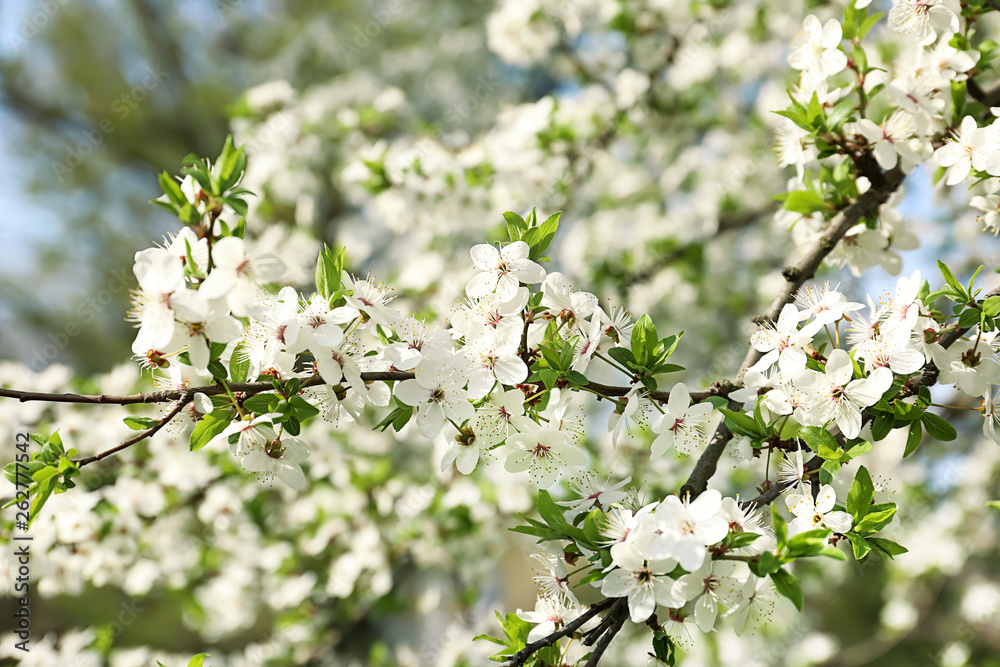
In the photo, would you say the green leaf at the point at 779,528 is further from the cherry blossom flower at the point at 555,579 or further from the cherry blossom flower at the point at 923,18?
the cherry blossom flower at the point at 923,18

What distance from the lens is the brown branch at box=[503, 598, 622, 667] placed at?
0.96 meters

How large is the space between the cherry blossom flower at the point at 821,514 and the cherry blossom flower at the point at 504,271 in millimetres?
527

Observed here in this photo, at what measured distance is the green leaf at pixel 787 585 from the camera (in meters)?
0.85

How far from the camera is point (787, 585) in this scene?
0.87 meters

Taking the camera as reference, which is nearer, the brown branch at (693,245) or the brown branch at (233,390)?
the brown branch at (233,390)

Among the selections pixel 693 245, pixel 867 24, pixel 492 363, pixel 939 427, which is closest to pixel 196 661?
pixel 492 363

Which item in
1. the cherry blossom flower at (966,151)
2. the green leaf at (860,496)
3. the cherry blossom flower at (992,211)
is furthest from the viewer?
the cherry blossom flower at (992,211)

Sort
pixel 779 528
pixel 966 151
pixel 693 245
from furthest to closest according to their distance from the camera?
pixel 693 245 → pixel 966 151 → pixel 779 528

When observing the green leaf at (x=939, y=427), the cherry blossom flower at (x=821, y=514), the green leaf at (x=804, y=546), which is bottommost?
the green leaf at (x=939, y=427)

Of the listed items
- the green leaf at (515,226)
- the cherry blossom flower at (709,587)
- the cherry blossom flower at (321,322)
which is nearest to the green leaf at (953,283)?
the cherry blossom flower at (709,587)

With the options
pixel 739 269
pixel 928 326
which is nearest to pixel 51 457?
pixel 928 326

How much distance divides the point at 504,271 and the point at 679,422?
38 centimetres

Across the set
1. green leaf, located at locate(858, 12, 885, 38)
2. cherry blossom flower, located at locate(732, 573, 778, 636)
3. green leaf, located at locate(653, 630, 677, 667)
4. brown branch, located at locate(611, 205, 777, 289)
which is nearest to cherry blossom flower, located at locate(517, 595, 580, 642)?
green leaf, located at locate(653, 630, 677, 667)

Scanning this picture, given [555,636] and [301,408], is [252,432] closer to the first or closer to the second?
[301,408]
